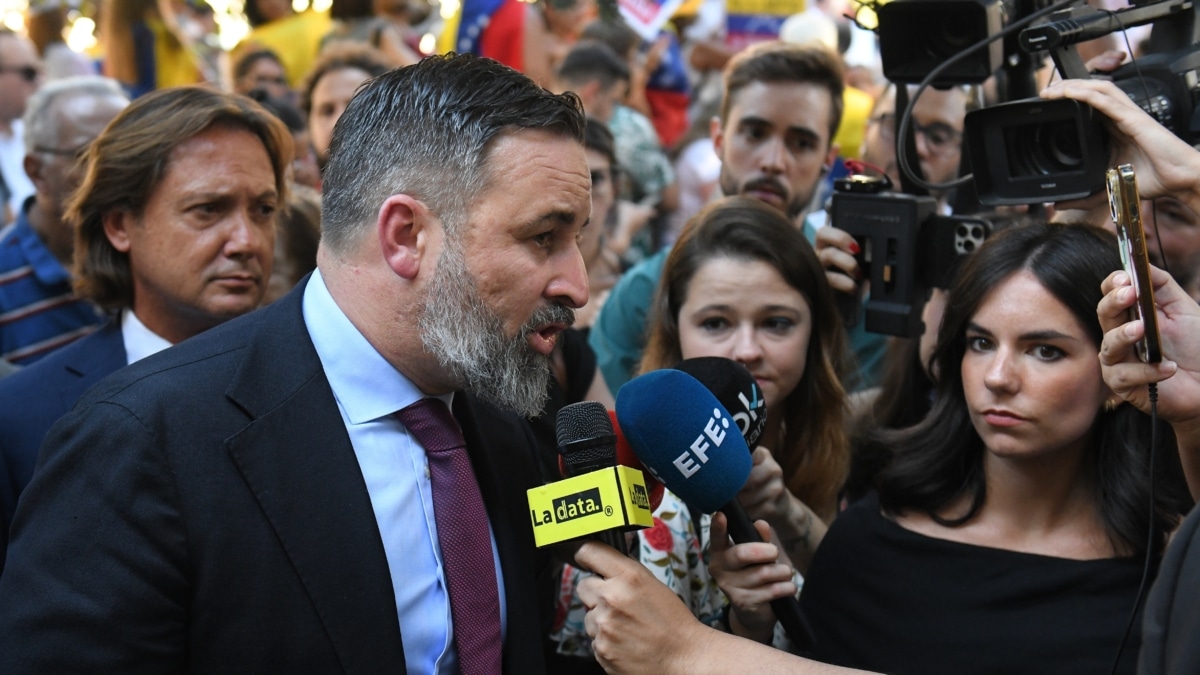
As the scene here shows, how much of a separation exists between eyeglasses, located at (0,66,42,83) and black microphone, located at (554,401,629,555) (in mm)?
6385

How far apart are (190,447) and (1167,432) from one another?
2199mm

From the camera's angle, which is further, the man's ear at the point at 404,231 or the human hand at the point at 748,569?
the human hand at the point at 748,569

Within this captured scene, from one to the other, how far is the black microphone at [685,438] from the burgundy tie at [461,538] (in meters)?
0.33

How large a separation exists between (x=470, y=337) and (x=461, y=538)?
38 cm

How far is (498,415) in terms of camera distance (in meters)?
2.66

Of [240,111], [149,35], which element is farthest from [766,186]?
[149,35]

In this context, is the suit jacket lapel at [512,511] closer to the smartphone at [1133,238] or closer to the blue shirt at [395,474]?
the blue shirt at [395,474]

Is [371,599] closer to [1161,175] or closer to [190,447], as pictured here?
[190,447]

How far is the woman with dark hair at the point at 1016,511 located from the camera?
8.91 feet

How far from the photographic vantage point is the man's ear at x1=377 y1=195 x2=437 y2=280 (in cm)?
223

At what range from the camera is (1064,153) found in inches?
114

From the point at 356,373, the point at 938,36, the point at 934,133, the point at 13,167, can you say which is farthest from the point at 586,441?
the point at 13,167

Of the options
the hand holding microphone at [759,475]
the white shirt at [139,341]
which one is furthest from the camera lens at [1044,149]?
the white shirt at [139,341]

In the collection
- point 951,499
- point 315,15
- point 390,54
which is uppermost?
point 315,15
